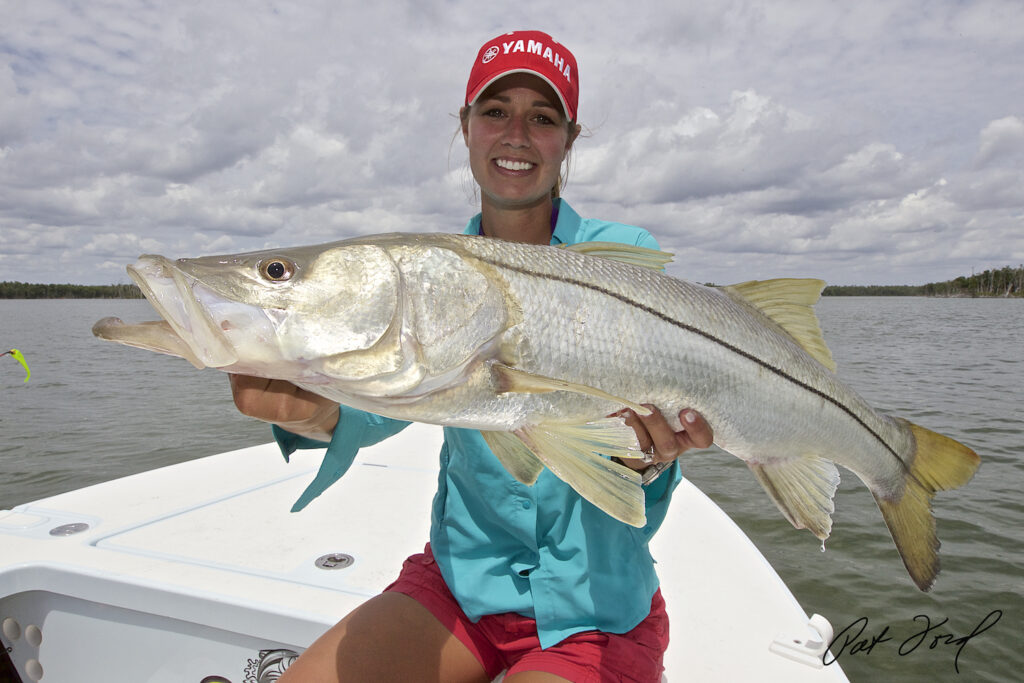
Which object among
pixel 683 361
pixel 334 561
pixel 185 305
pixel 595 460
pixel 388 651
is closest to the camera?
pixel 185 305

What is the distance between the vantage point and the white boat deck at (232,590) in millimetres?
2777

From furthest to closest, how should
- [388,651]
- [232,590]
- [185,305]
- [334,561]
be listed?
[334,561] < [232,590] < [388,651] < [185,305]

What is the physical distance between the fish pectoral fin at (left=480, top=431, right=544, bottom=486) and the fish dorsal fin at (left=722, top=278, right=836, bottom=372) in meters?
1.10

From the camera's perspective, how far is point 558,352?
1.91 m

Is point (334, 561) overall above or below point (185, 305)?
below

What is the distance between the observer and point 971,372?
20.2m

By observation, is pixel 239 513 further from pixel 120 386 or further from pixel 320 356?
pixel 120 386

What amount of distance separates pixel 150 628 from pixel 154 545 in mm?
590

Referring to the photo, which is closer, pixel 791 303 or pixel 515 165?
pixel 791 303

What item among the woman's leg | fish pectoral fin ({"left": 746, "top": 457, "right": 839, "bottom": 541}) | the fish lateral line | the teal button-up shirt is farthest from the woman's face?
the woman's leg

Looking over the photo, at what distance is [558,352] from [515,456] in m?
0.36

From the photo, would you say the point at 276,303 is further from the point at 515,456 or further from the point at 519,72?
the point at 519,72
